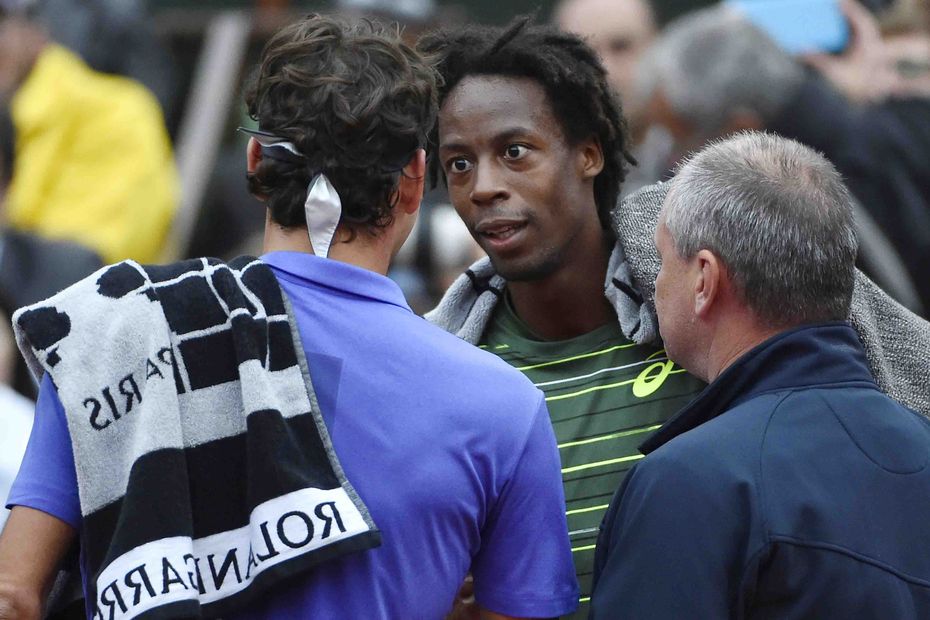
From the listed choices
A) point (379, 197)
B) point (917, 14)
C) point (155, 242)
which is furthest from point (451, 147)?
point (155, 242)

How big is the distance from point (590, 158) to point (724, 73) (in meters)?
1.63

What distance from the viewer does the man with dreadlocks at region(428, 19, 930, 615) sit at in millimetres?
2680

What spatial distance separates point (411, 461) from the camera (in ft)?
6.67

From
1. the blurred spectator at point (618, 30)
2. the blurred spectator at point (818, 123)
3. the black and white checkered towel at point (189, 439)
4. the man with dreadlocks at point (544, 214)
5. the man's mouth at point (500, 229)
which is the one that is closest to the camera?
the black and white checkered towel at point (189, 439)

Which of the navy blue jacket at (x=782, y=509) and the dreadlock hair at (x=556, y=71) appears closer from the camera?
the navy blue jacket at (x=782, y=509)

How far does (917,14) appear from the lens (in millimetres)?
4969

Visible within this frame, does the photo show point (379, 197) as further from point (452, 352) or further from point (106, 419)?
point (106, 419)

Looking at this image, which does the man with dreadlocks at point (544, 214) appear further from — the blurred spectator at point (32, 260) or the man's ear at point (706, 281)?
the blurred spectator at point (32, 260)

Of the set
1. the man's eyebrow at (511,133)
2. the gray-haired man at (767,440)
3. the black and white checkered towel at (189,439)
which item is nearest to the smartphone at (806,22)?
the man's eyebrow at (511,133)

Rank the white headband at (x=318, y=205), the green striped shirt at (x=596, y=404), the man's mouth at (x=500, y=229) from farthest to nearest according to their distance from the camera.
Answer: the man's mouth at (x=500, y=229)
the green striped shirt at (x=596, y=404)
the white headband at (x=318, y=205)

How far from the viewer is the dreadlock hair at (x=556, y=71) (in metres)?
2.95

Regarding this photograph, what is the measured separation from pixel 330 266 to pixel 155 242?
4.22 m

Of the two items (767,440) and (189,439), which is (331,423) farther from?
(767,440)


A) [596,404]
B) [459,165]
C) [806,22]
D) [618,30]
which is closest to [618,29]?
[618,30]
